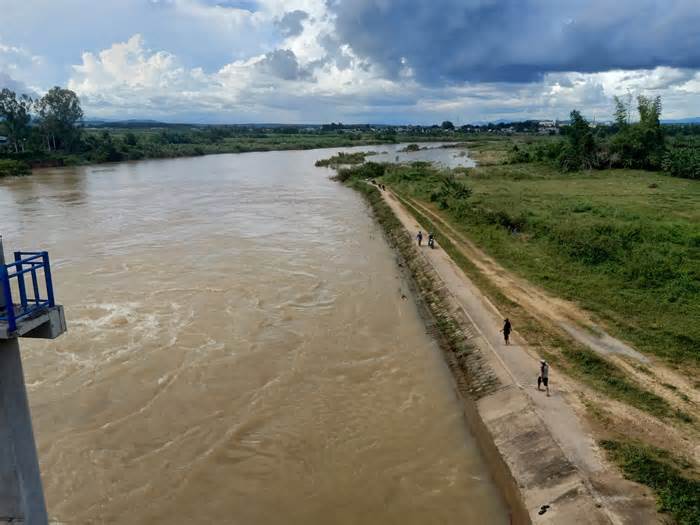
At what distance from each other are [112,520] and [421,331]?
40.0 ft

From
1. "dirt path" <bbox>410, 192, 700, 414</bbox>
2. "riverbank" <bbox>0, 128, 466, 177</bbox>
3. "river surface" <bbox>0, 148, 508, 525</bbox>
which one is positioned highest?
"riverbank" <bbox>0, 128, 466, 177</bbox>

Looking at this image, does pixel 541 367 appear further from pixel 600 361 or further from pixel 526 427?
pixel 600 361

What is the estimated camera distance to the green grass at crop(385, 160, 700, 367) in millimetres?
17609

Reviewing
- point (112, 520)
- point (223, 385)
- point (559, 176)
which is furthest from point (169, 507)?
point (559, 176)

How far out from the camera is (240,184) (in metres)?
61.3

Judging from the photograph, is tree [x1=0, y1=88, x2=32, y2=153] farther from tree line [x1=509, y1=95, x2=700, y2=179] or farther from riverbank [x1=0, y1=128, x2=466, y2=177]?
tree line [x1=509, y1=95, x2=700, y2=179]

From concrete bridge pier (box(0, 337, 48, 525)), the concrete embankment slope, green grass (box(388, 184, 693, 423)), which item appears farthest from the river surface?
concrete bridge pier (box(0, 337, 48, 525))

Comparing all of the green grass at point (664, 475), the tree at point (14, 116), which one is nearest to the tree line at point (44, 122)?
the tree at point (14, 116)

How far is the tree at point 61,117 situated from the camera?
8738 centimetres

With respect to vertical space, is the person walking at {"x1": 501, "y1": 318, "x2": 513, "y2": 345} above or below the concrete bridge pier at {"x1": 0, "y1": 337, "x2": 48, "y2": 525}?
below

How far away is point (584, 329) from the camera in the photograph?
1714 cm

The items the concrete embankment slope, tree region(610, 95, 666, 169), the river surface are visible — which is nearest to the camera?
the concrete embankment slope

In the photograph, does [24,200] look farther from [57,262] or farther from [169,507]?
[169,507]

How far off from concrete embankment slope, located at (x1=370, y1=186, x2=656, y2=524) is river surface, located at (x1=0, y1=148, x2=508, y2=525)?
24.1 inches
